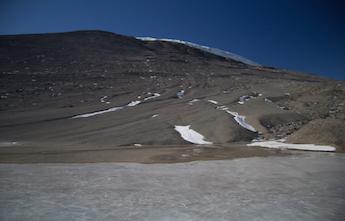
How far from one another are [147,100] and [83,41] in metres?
32.0

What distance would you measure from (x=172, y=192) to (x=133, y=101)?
29103mm

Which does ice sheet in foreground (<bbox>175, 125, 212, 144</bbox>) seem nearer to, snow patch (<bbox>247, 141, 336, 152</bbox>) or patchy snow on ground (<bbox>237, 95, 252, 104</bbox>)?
snow patch (<bbox>247, 141, 336, 152</bbox>)

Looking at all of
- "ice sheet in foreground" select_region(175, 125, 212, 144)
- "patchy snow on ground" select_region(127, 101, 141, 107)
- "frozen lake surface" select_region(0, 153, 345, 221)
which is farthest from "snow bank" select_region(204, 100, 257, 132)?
"frozen lake surface" select_region(0, 153, 345, 221)

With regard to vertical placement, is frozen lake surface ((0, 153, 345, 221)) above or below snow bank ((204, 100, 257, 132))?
below

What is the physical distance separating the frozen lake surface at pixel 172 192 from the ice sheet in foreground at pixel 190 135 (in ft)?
31.3

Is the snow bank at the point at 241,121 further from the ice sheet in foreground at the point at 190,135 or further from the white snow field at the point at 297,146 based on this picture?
the white snow field at the point at 297,146

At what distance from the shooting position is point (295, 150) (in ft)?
60.5

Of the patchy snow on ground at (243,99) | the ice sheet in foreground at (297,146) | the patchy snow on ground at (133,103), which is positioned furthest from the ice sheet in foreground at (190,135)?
the patchy snow on ground at (243,99)

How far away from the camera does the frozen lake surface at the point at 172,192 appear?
21.7 ft

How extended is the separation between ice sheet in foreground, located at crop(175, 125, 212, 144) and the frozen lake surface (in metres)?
9.53

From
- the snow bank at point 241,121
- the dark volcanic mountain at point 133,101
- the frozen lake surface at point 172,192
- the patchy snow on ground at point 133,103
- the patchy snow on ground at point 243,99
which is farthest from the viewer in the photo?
the patchy snow on ground at point 133,103

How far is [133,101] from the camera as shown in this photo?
122ft

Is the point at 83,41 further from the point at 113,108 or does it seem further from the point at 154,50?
the point at 113,108

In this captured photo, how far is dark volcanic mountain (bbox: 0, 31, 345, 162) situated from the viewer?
2253 centimetres
